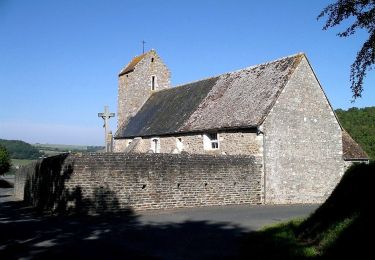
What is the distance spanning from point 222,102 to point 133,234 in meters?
14.3

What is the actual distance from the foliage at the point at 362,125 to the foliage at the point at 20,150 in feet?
272

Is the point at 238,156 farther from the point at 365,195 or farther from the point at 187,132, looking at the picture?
the point at 365,195

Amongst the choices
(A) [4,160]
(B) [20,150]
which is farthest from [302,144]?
(B) [20,150]

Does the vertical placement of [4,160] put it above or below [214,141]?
below

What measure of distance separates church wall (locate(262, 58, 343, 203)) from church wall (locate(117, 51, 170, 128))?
1715 cm

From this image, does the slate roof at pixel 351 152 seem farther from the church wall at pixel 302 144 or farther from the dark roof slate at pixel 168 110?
the dark roof slate at pixel 168 110

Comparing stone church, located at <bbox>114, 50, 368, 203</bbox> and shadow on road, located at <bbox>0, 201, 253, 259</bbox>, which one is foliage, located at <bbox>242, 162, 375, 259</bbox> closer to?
shadow on road, located at <bbox>0, 201, 253, 259</bbox>

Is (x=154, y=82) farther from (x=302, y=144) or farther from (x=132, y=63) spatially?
(x=302, y=144)

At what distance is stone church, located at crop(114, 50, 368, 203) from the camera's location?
2003 centimetres

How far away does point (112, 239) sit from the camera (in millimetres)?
9797

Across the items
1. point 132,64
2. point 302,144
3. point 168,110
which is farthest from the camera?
point 132,64

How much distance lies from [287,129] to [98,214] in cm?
1066

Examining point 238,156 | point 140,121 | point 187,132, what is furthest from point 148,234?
point 140,121

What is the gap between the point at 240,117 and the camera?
20938mm
